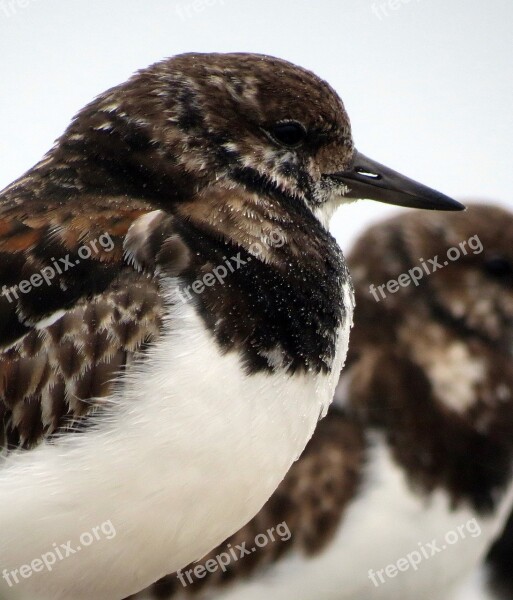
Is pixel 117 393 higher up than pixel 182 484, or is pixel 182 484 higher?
pixel 117 393

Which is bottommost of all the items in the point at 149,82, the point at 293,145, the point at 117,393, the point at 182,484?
the point at 182,484

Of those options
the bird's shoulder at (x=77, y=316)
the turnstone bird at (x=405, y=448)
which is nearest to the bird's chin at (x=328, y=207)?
the bird's shoulder at (x=77, y=316)

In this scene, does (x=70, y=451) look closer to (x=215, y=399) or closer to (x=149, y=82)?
(x=215, y=399)

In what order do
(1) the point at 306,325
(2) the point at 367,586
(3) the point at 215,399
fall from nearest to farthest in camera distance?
(3) the point at 215,399 → (1) the point at 306,325 → (2) the point at 367,586

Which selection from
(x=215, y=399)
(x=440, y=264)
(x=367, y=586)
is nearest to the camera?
(x=215, y=399)

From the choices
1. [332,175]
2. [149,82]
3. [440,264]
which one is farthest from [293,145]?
[440,264]

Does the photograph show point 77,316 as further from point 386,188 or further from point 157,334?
point 386,188

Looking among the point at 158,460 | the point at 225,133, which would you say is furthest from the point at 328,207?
the point at 158,460
